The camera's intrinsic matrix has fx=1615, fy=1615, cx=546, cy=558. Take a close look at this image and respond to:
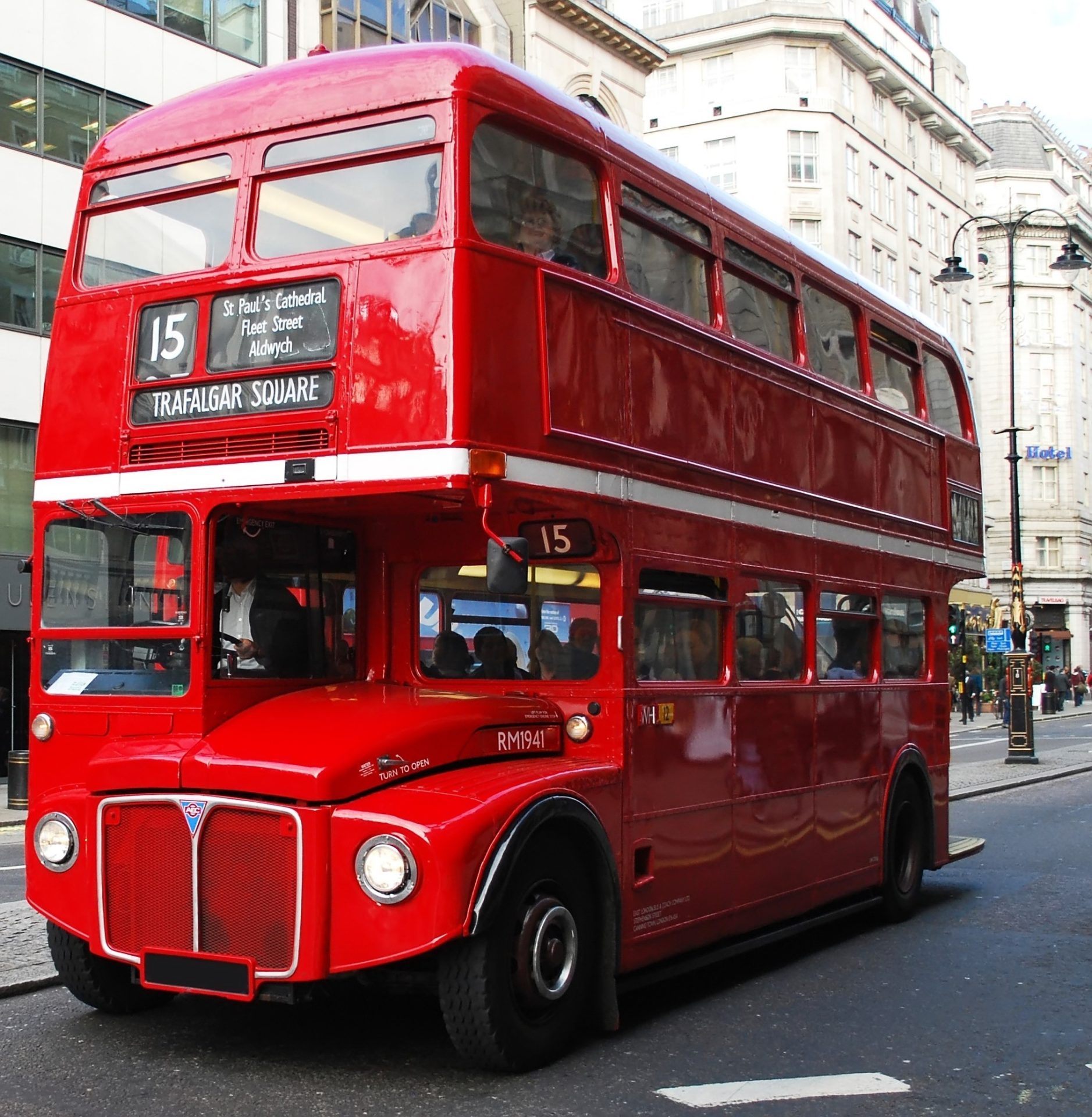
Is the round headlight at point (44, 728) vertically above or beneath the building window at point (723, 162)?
beneath

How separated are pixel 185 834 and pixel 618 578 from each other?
2.31 m

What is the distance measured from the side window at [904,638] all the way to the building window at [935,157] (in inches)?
2602

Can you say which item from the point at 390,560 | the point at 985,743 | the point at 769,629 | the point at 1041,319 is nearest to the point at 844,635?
the point at 769,629

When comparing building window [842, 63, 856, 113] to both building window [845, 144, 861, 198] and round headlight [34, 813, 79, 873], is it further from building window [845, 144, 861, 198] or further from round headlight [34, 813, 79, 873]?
round headlight [34, 813, 79, 873]

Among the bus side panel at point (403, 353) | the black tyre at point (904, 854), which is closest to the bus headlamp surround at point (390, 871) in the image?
the bus side panel at point (403, 353)

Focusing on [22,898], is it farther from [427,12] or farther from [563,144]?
[427,12]

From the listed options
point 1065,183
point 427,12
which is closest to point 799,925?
point 427,12

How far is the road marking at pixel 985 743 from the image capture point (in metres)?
36.7

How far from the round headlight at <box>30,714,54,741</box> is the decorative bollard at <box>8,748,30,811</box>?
13031 millimetres

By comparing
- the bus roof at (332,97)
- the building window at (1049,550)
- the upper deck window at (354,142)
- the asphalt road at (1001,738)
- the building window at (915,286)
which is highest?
the building window at (915,286)

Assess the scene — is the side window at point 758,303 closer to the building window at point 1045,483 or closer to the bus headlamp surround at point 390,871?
Result: the bus headlamp surround at point 390,871

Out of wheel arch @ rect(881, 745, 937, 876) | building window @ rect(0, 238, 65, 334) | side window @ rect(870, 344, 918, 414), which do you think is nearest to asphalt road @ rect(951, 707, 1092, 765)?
building window @ rect(0, 238, 65, 334)

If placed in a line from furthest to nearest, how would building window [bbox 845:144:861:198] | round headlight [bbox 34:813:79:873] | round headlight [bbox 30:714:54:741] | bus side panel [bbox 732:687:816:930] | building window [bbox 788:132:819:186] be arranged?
building window [bbox 845:144:861:198] < building window [bbox 788:132:819:186] < bus side panel [bbox 732:687:816:930] < round headlight [bbox 30:714:54:741] < round headlight [bbox 34:813:79:873]

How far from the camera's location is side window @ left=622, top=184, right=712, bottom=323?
25.7ft
